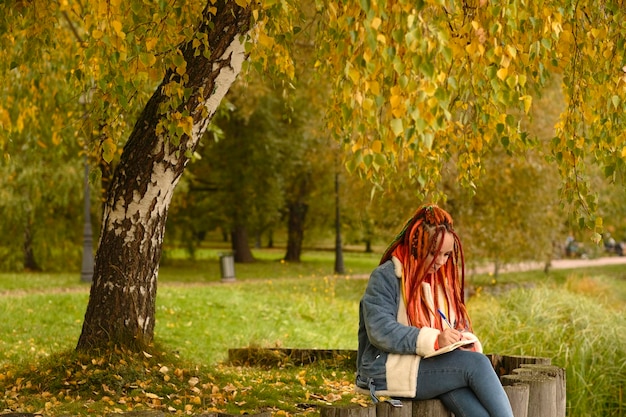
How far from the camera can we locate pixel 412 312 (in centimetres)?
426

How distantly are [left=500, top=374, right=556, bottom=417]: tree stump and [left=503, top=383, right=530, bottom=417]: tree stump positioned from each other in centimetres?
17

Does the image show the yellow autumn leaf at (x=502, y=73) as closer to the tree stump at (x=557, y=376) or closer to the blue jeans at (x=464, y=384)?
the blue jeans at (x=464, y=384)

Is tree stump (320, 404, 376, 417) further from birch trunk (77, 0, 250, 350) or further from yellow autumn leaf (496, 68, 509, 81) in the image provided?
birch trunk (77, 0, 250, 350)

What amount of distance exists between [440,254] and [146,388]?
2478 millimetres

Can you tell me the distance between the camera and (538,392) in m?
4.94

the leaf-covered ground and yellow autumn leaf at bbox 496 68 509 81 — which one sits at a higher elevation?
yellow autumn leaf at bbox 496 68 509 81

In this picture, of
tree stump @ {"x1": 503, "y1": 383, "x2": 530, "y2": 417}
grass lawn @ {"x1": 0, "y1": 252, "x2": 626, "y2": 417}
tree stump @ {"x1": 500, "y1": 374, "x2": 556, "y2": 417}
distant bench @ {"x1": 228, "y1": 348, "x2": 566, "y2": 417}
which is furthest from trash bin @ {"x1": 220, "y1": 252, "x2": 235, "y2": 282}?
tree stump @ {"x1": 503, "y1": 383, "x2": 530, "y2": 417}

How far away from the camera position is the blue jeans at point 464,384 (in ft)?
13.6

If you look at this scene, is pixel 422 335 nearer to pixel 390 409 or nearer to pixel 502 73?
pixel 390 409

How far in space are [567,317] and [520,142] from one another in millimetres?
4434

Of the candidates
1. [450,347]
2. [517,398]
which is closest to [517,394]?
[517,398]

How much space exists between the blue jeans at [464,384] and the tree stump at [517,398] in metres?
0.48

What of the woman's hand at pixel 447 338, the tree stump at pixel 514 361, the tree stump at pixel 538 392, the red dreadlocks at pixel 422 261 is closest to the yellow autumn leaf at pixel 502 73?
the red dreadlocks at pixel 422 261

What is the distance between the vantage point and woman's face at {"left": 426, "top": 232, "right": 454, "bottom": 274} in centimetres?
423
